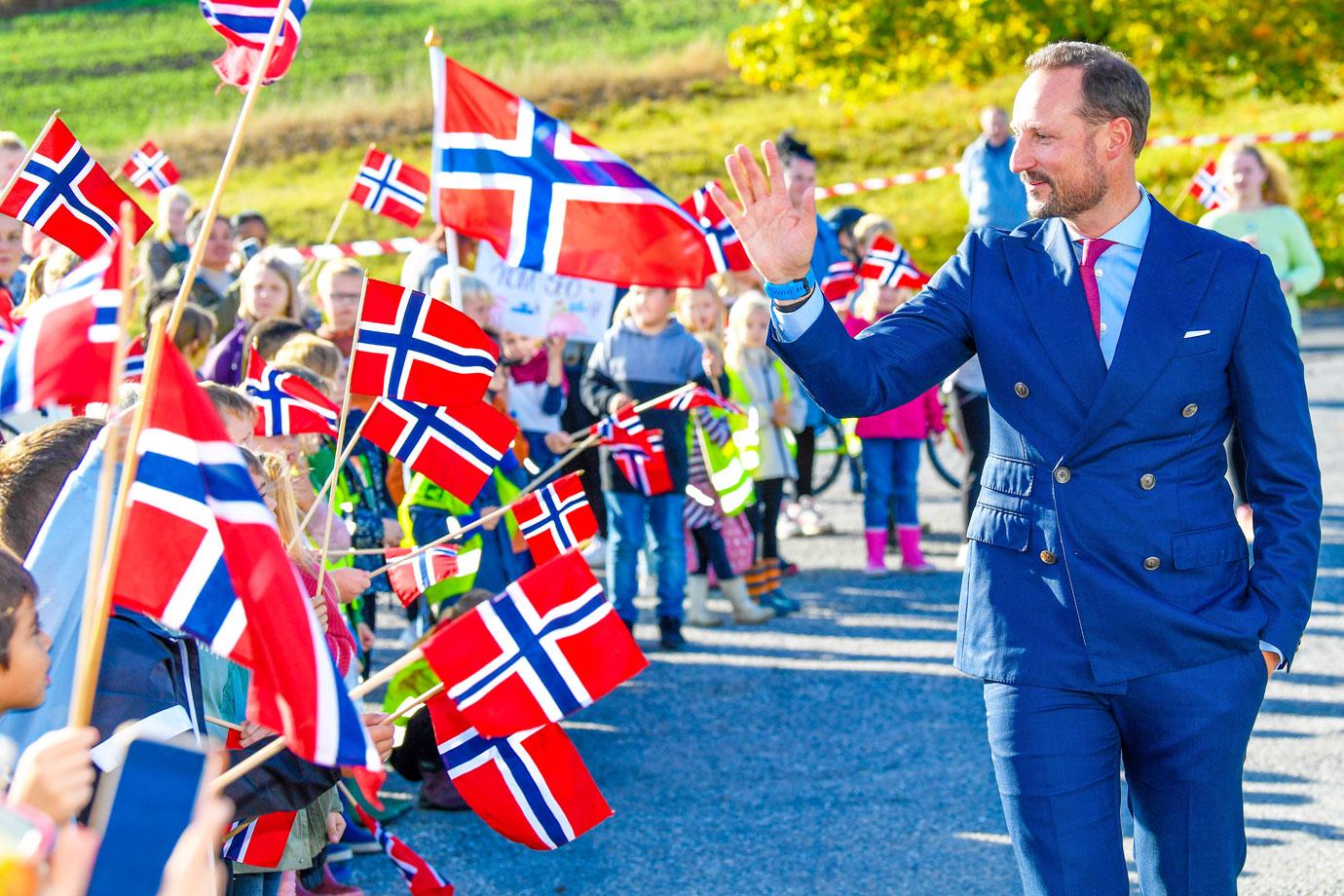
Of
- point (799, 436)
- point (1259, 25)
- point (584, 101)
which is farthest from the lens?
point (584, 101)

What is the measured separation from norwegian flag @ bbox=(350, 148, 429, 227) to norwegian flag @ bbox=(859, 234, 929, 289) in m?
2.64

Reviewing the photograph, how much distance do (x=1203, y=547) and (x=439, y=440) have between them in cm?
250

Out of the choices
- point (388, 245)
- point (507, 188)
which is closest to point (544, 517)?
point (507, 188)

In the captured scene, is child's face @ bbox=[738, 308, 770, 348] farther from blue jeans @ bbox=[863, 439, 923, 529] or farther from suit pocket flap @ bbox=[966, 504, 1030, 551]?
suit pocket flap @ bbox=[966, 504, 1030, 551]

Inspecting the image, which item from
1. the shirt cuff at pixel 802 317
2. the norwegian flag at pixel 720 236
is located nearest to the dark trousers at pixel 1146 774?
the shirt cuff at pixel 802 317

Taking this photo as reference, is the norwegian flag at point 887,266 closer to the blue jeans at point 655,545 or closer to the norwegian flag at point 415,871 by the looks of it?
the blue jeans at point 655,545

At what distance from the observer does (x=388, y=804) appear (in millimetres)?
6062

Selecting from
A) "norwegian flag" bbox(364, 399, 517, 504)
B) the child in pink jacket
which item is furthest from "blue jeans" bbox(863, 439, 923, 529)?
"norwegian flag" bbox(364, 399, 517, 504)

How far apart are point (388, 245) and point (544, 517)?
9384mm

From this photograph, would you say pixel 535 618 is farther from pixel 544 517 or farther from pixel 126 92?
pixel 126 92

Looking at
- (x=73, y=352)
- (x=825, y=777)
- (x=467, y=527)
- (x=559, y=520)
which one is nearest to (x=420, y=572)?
(x=559, y=520)

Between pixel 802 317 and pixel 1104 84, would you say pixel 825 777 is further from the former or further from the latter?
pixel 1104 84

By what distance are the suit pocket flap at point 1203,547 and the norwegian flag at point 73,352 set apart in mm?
1975

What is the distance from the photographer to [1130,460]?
336 centimetres
